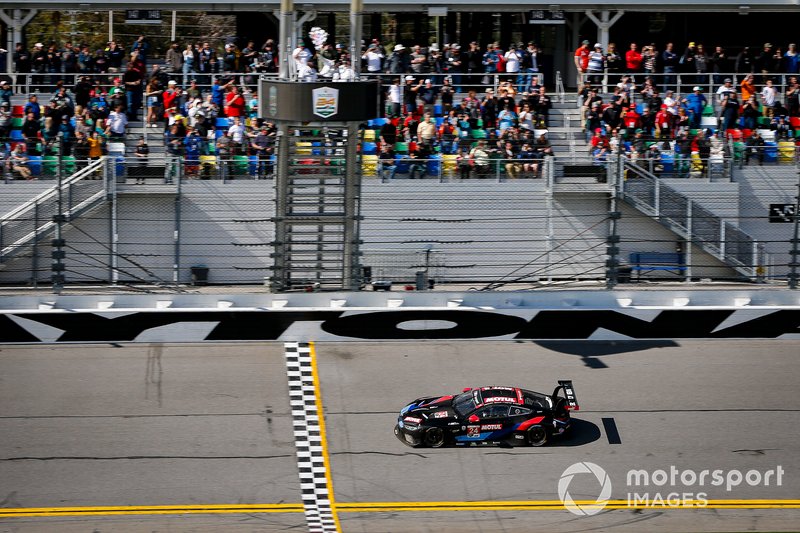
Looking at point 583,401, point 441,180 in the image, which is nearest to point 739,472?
point 583,401

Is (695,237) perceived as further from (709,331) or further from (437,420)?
(437,420)

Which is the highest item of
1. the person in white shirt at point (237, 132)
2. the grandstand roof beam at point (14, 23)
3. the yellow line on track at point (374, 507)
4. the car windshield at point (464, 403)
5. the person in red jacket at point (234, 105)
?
the grandstand roof beam at point (14, 23)

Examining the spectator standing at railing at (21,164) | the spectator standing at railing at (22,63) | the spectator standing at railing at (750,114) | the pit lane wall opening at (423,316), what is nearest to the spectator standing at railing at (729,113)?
the spectator standing at railing at (750,114)

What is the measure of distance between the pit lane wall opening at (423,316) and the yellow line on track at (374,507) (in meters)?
3.32

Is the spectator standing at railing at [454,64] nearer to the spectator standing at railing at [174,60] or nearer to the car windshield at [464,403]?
the spectator standing at railing at [174,60]

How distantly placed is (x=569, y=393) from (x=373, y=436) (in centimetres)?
198

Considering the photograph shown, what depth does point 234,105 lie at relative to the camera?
64.6ft

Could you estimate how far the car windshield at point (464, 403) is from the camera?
11016 millimetres

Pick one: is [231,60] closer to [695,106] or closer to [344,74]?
[344,74]

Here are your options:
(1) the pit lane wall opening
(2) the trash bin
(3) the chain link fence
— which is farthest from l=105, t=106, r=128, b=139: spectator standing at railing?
(1) the pit lane wall opening

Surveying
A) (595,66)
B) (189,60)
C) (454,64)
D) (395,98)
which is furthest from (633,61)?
(189,60)

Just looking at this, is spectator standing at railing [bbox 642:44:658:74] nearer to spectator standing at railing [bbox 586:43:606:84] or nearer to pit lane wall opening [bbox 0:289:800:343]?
spectator standing at railing [bbox 586:43:606:84]

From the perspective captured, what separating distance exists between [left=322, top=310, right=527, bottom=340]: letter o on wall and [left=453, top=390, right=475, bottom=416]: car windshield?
185 centimetres

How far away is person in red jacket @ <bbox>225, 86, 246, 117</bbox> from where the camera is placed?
775 inches
